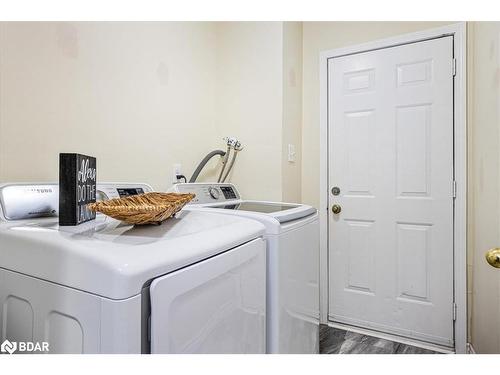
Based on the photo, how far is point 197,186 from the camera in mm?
1812

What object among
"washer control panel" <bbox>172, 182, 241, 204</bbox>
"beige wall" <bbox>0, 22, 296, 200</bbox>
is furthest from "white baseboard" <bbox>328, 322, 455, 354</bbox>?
"washer control panel" <bbox>172, 182, 241, 204</bbox>

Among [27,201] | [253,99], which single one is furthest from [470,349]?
[27,201]

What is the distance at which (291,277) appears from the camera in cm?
121

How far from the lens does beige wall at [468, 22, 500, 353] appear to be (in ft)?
4.80

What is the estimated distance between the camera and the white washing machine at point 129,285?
1.86ft

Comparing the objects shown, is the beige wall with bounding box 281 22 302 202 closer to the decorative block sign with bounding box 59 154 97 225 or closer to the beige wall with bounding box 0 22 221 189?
the beige wall with bounding box 0 22 221 189

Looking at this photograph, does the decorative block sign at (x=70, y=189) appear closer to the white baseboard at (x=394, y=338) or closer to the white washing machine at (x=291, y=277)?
the white washing machine at (x=291, y=277)

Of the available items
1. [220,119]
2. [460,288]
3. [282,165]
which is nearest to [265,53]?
[220,119]

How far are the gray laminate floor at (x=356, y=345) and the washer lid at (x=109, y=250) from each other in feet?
5.03

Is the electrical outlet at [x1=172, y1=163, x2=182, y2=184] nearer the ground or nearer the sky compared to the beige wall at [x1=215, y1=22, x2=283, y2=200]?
nearer the ground

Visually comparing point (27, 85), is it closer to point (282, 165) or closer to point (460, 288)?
point (282, 165)

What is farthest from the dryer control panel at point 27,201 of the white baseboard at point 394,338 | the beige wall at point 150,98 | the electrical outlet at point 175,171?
the white baseboard at point 394,338

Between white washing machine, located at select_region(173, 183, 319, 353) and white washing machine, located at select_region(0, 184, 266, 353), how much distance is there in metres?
0.14

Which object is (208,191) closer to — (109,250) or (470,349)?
(109,250)
